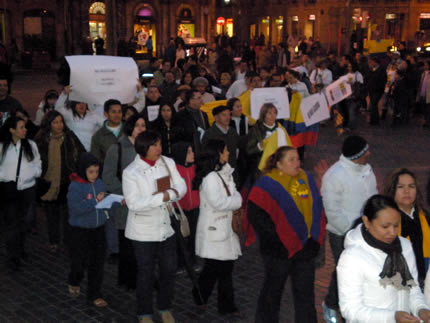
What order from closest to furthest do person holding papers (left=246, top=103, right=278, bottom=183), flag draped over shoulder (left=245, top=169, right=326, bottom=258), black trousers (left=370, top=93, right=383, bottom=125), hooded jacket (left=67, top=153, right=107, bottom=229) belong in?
flag draped over shoulder (left=245, top=169, right=326, bottom=258)
hooded jacket (left=67, top=153, right=107, bottom=229)
person holding papers (left=246, top=103, right=278, bottom=183)
black trousers (left=370, top=93, right=383, bottom=125)

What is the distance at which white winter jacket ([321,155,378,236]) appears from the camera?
5891 millimetres

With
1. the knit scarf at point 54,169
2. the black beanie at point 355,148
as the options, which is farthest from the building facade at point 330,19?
the black beanie at point 355,148

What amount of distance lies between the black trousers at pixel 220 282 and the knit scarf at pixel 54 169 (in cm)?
260

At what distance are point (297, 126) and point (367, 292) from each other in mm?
7896

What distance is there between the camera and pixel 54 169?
796 centimetres

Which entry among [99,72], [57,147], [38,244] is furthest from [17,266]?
[99,72]

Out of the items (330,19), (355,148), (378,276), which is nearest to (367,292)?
(378,276)

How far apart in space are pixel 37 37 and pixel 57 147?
124 ft

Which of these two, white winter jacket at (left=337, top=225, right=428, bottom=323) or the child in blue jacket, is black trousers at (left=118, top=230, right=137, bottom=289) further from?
white winter jacket at (left=337, top=225, right=428, bottom=323)

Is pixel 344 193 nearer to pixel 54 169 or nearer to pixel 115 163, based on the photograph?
pixel 115 163

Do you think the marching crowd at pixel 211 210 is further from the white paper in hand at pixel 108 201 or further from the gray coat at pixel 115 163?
the white paper in hand at pixel 108 201

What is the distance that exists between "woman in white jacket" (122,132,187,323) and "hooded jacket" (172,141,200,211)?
883mm

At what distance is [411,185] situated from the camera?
5059mm

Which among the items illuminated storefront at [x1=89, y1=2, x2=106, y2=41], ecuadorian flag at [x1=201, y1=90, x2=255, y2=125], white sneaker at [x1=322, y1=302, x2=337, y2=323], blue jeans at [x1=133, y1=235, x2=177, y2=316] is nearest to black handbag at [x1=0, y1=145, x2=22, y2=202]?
blue jeans at [x1=133, y1=235, x2=177, y2=316]
